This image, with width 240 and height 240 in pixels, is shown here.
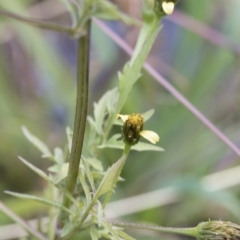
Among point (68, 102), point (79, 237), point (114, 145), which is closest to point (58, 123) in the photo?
point (68, 102)

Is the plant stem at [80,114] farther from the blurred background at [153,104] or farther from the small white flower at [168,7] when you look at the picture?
the blurred background at [153,104]

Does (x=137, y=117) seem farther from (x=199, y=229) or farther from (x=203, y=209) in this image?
(x=203, y=209)

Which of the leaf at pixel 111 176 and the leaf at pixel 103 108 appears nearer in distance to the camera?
the leaf at pixel 111 176

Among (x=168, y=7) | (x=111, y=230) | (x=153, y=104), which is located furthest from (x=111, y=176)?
(x=153, y=104)

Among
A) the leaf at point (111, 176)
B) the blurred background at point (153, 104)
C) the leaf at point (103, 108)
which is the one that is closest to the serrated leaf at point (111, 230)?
the leaf at point (111, 176)

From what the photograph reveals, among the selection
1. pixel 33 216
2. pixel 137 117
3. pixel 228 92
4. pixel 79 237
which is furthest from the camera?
pixel 228 92

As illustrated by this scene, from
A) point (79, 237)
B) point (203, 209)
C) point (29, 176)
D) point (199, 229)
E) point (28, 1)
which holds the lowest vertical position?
point (199, 229)

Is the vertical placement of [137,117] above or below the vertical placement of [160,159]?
below
